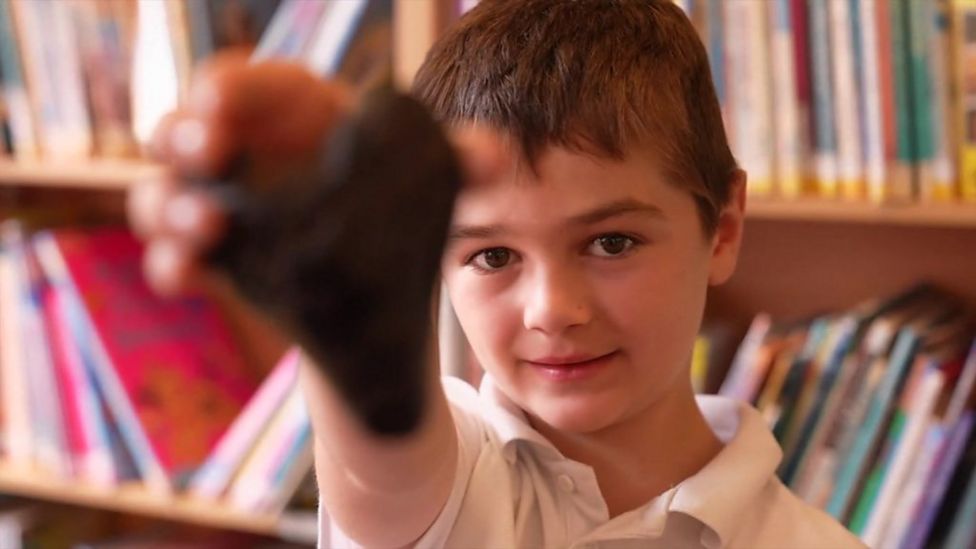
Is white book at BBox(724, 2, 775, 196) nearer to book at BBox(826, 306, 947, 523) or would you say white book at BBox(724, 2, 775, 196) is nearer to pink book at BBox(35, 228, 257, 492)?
book at BBox(826, 306, 947, 523)

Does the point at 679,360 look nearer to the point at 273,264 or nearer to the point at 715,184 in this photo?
the point at 715,184

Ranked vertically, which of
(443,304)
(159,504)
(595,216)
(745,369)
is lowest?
(159,504)

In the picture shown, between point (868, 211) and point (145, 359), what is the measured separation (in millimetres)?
934

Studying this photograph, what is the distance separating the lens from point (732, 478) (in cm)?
78

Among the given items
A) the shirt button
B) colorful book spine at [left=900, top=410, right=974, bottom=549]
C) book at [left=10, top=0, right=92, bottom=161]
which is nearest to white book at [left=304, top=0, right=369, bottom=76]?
book at [left=10, top=0, right=92, bottom=161]

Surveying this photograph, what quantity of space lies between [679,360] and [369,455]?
305 millimetres

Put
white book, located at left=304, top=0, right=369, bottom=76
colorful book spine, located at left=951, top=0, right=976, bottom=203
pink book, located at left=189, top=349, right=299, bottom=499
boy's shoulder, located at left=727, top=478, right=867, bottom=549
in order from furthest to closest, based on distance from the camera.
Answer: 1. pink book, located at left=189, top=349, right=299, bottom=499
2. white book, located at left=304, top=0, right=369, bottom=76
3. colorful book spine, located at left=951, top=0, right=976, bottom=203
4. boy's shoulder, located at left=727, top=478, right=867, bottom=549

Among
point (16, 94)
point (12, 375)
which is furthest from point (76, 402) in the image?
point (16, 94)

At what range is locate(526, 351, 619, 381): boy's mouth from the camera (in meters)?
0.72

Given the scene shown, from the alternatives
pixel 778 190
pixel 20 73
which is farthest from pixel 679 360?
pixel 20 73

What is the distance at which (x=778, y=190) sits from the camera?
3.57 feet

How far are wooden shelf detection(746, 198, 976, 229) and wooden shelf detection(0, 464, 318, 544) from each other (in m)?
0.66

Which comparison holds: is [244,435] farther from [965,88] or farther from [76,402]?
[965,88]

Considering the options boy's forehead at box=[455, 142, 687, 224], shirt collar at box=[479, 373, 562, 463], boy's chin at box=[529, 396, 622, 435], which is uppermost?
boy's forehead at box=[455, 142, 687, 224]
